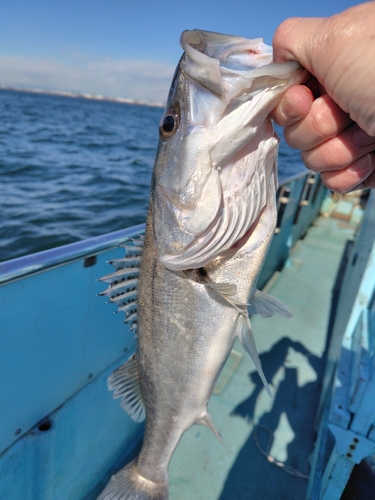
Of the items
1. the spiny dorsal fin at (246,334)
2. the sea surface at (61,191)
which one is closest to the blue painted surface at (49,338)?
the spiny dorsal fin at (246,334)

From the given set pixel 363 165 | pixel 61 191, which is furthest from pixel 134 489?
pixel 61 191

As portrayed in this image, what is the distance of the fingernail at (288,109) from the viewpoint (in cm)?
114

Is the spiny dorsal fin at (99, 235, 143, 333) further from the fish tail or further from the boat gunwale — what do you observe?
the fish tail

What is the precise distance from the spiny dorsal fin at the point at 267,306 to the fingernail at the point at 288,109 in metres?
0.87

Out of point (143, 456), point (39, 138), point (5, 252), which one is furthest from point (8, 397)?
point (39, 138)

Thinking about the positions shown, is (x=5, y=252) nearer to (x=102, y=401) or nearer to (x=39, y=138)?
(x=102, y=401)

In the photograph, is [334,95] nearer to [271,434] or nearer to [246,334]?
[246,334]

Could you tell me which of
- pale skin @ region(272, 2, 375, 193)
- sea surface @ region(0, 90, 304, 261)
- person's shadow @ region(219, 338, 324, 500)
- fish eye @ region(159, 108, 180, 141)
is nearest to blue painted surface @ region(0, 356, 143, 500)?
person's shadow @ region(219, 338, 324, 500)

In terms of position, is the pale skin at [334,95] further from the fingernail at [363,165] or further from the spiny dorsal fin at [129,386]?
the spiny dorsal fin at [129,386]

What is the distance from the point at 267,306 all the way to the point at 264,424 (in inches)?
81.4

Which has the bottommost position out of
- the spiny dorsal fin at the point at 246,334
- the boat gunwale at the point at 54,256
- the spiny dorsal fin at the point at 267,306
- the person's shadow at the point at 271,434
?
the person's shadow at the point at 271,434

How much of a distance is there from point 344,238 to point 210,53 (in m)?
8.11

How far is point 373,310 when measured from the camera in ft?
8.36

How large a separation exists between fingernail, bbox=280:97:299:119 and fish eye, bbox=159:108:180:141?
0.41 m
